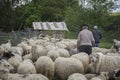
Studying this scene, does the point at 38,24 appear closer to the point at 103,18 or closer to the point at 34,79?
the point at 103,18

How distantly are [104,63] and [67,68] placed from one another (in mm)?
1327

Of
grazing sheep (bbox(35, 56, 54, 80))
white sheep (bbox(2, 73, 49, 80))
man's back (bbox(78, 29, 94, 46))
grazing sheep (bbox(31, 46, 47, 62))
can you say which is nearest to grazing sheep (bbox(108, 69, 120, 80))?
white sheep (bbox(2, 73, 49, 80))

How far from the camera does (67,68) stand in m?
11.3

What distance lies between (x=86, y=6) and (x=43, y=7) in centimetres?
1829

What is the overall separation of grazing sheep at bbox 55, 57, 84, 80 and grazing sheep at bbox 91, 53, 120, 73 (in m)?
0.51

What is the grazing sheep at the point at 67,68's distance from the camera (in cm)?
1123

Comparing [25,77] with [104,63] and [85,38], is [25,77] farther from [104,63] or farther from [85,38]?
[85,38]

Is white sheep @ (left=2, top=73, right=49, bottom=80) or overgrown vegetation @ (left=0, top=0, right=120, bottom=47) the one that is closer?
white sheep @ (left=2, top=73, right=49, bottom=80)

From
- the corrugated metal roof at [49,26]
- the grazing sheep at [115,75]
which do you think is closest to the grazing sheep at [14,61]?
the grazing sheep at [115,75]

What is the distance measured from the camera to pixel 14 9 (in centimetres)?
3691

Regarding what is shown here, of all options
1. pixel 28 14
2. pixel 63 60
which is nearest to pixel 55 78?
pixel 63 60

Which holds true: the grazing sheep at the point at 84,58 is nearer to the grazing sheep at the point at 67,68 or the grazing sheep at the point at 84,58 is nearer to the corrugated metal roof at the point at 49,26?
the grazing sheep at the point at 67,68

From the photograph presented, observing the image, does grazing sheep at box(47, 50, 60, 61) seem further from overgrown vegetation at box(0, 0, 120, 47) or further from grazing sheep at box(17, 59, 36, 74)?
overgrown vegetation at box(0, 0, 120, 47)

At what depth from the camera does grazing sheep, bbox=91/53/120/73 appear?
36.8ft
